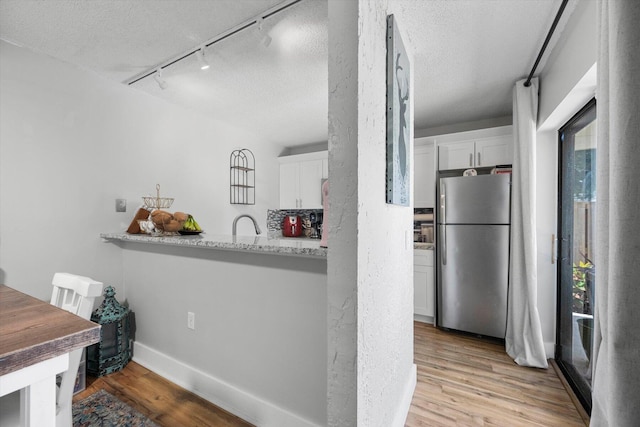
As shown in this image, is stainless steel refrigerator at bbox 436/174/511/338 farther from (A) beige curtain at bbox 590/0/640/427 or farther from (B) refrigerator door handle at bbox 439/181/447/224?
(A) beige curtain at bbox 590/0/640/427

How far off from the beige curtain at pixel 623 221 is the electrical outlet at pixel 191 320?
6.63 ft

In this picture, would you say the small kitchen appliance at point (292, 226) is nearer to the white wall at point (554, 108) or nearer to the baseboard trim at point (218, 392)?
the baseboard trim at point (218, 392)

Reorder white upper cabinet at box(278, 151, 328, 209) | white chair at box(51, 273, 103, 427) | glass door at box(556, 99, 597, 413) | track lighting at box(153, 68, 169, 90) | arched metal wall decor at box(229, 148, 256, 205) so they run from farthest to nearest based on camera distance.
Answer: white upper cabinet at box(278, 151, 328, 209)
arched metal wall decor at box(229, 148, 256, 205)
track lighting at box(153, 68, 169, 90)
glass door at box(556, 99, 597, 413)
white chair at box(51, 273, 103, 427)

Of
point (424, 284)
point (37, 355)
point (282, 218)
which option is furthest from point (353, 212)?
point (282, 218)

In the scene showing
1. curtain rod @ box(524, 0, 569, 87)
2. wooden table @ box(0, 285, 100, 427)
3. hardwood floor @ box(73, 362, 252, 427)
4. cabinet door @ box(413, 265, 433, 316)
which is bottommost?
hardwood floor @ box(73, 362, 252, 427)

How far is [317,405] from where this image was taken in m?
1.43

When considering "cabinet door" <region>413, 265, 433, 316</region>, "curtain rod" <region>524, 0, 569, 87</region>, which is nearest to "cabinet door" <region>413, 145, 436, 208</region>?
"cabinet door" <region>413, 265, 433, 316</region>

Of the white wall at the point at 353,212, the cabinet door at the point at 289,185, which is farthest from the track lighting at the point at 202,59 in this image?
the cabinet door at the point at 289,185

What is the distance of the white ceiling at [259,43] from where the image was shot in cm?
161

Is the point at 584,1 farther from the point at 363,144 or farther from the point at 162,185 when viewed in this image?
the point at 162,185

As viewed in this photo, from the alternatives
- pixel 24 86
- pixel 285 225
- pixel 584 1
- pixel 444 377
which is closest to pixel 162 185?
pixel 24 86

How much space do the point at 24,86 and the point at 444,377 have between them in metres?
3.63

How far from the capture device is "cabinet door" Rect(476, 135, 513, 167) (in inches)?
116

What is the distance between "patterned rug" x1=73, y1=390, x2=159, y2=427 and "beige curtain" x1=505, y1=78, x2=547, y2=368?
2.69 m
